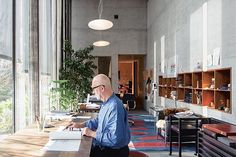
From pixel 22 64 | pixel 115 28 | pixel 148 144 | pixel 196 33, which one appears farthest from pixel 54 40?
pixel 115 28

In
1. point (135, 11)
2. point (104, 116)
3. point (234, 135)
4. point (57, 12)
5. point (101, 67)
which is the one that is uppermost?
point (135, 11)

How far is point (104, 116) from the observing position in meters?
3.02

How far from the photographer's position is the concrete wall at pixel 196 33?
6.27 m

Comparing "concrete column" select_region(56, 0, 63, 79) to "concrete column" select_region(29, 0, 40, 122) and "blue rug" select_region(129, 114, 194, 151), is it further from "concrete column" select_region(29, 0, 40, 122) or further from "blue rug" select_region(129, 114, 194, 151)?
"concrete column" select_region(29, 0, 40, 122)

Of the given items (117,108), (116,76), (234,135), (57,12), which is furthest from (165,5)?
(117,108)

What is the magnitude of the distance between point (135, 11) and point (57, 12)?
6.38 meters

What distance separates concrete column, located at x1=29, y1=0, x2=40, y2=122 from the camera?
246 inches

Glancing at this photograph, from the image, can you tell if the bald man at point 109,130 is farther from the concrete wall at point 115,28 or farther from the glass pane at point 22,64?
the concrete wall at point 115,28

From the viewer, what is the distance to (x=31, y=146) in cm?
278

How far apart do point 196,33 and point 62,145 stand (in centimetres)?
626

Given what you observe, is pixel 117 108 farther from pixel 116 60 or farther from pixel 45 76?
pixel 116 60

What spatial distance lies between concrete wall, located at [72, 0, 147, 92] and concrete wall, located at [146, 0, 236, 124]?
114 inches

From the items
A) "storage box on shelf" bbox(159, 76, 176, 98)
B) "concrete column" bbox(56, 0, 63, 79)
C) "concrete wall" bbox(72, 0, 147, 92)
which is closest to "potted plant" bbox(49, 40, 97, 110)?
"concrete column" bbox(56, 0, 63, 79)

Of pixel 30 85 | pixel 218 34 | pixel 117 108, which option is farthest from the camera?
pixel 218 34
